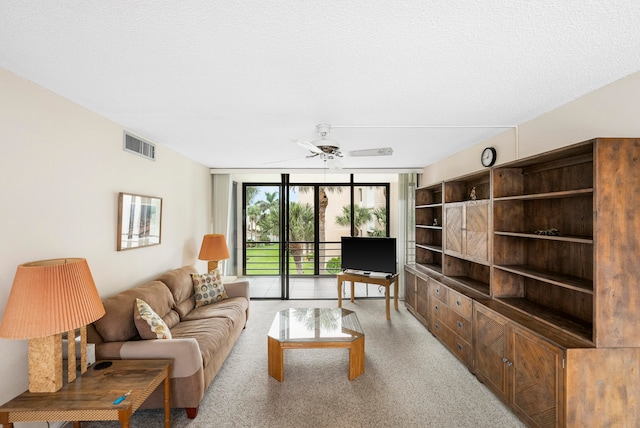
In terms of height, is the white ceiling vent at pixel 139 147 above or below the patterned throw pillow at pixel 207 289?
above

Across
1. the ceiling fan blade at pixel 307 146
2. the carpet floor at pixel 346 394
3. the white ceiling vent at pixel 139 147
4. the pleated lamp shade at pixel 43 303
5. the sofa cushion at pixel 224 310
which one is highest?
the white ceiling vent at pixel 139 147

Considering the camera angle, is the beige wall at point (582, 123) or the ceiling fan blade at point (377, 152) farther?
the ceiling fan blade at point (377, 152)

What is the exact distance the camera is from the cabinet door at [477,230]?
9.32 feet

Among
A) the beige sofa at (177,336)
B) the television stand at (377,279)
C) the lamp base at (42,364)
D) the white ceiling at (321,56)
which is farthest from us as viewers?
the television stand at (377,279)

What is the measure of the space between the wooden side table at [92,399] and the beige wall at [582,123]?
11.4 ft

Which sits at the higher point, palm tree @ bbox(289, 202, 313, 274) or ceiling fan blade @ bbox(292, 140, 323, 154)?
ceiling fan blade @ bbox(292, 140, 323, 154)

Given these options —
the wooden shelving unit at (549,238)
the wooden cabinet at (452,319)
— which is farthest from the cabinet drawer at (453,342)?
the wooden shelving unit at (549,238)

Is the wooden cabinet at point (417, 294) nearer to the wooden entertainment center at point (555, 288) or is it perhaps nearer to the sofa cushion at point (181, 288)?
the wooden entertainment center at point (555, 288)

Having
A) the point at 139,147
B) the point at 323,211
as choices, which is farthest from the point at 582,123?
the point at 323,211

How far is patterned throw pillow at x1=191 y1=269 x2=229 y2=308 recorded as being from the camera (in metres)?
3.66

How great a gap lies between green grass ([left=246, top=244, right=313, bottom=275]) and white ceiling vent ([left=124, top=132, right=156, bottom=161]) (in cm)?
259

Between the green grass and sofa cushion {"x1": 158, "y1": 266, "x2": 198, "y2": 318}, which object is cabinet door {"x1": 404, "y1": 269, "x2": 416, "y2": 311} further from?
sofa cushion {"x1": 158, "y1": 266, "x2": 198, "y2": 318}

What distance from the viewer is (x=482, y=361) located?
2602mm

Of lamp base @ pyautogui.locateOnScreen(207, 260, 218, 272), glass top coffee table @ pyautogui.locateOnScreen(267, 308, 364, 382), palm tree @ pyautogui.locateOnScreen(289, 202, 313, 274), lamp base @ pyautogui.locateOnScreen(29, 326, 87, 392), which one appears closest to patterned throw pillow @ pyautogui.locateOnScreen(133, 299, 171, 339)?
lamp base @ pyautogui.locateOnScreen(29, 326, 87, 392)
